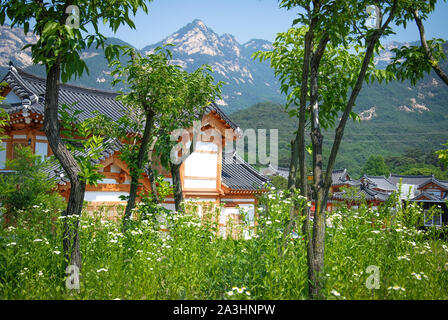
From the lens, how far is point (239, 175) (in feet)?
60.8

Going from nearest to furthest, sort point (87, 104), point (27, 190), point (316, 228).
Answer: point (316, 228) < point (27, 190) < point (87, 104)

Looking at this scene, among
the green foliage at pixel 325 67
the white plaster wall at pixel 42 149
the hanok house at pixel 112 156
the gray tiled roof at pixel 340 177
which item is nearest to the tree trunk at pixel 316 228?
the green foliage at pixel 325 67

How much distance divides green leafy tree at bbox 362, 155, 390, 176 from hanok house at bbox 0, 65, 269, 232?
44.9 meters

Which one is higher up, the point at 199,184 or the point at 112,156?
the point at 112,156

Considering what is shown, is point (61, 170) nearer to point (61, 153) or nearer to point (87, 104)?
point (87, 104)

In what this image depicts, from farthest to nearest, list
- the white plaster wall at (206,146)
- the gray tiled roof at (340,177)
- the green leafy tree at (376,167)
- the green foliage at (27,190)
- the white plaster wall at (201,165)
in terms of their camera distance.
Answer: the green leafy tree at (376,167)
the gray tiled roof at (340,177)
the white plaster wall at (206,146)
the white plaster wall at (201,165)
the green foliage at (27,190)

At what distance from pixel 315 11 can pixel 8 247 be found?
16.0 feet

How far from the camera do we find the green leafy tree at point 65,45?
14.2 feet

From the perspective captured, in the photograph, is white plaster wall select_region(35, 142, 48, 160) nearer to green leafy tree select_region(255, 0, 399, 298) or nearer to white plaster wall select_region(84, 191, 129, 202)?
white plaster wall select_region(84, 191, 129, 202)

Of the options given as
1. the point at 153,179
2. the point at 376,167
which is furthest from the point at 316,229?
the point at 376,167

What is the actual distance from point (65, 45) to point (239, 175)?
47.7 ft

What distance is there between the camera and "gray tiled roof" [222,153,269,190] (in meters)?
17.0

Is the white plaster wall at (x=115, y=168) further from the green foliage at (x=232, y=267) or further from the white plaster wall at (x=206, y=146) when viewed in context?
the green foliage at (x=232, y=267)

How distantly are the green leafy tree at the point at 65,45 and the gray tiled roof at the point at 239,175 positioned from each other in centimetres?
1168
